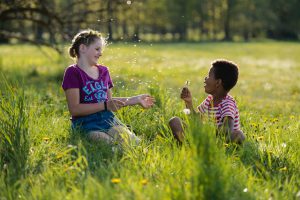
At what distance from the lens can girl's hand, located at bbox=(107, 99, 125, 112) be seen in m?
5.17

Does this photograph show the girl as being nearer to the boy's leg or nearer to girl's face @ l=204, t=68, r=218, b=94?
the boy's leg

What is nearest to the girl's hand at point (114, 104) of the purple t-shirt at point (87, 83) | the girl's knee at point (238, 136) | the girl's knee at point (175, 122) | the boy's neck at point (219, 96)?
the purple t-shirt at point (87, 83)

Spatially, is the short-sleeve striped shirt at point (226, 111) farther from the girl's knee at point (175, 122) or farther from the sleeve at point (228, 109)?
the girl's knee at point (175, 122)

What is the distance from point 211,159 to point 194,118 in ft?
1.34

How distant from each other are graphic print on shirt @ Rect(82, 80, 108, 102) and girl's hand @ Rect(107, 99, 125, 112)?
26 cm

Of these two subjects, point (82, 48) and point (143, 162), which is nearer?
point (143, 162)

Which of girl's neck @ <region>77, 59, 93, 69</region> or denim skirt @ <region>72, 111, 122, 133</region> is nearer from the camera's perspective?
denim skirt @ <region>72, 111, 122, 133</region>

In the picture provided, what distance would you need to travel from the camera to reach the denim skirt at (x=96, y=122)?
17.4 feet

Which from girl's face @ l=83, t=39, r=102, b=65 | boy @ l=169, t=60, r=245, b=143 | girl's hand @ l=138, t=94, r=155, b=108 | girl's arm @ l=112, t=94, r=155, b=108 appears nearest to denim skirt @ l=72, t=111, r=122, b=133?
girl's arm @ l=112, t=94, r=155, b=108

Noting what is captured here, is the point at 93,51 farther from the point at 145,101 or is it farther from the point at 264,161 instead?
the point at 264,161

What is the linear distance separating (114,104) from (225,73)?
3.94ft

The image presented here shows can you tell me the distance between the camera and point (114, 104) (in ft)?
17.0

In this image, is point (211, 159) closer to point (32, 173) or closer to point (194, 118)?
point (194, 118)

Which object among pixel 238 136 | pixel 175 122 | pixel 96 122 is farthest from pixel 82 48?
pixel 238 136
